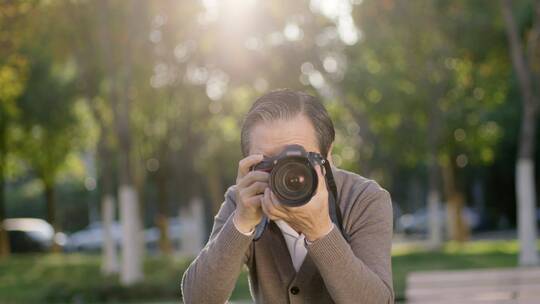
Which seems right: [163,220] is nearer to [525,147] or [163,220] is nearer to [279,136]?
[525,147]

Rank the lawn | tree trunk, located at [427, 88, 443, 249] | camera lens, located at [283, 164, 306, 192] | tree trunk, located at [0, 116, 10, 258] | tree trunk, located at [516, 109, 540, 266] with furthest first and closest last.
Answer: tree trunk, located at [0, 116, 10, 258] < tree trunk, located at [427, 88, 443, 249] < tree trunk, located at [516, 109, 540, 266] < the lawn < camera lens, located at [283, 164, 306, 192]

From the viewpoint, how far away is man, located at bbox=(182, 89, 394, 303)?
122 inches

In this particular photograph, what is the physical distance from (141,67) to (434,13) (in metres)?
6.81

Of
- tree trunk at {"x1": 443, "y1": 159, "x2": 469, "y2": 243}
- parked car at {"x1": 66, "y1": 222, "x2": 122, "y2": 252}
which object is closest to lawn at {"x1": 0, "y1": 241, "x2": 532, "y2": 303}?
tree trunk at {"x1": 443, "y1": 159, "x2": 469, "y2": 243}

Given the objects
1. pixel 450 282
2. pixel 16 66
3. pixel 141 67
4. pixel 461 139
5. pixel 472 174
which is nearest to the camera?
pixel 450 282

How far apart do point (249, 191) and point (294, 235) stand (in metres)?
0.32

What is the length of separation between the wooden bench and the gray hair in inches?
149

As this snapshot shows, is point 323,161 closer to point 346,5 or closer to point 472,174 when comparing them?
point 346,5

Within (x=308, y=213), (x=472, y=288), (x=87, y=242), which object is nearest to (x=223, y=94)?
(x=87, y=242)

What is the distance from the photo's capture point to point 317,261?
3.12 m

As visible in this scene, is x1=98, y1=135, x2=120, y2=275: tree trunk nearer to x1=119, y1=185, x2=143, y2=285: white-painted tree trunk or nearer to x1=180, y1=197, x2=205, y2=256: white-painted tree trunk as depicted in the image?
x1=119, y1=185, x2=143, y2=285: white-painted tree trunk

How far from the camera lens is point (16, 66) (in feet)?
73.3

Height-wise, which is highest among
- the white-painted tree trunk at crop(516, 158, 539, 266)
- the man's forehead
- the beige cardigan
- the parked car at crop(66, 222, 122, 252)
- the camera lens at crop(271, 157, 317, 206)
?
the man's forehead

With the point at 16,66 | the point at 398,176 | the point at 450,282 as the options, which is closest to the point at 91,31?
the point at 16,66
